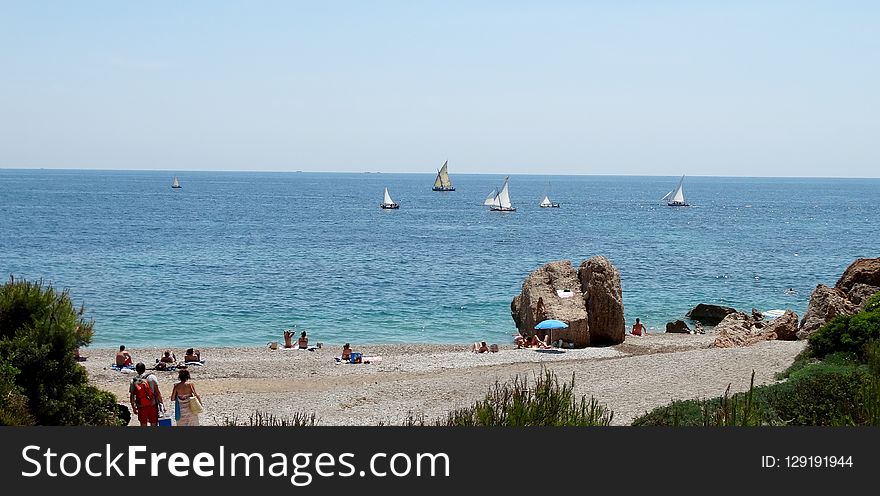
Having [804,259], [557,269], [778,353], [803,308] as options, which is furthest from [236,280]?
[804,259]

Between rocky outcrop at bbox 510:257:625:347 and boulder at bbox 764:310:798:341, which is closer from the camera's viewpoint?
boulder at bbox 764:310:798:341

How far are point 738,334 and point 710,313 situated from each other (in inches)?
427

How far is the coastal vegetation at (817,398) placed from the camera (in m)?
11.1

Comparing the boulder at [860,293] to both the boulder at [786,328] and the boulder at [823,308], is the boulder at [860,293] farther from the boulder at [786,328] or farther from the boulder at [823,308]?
the boulder at [786,328]

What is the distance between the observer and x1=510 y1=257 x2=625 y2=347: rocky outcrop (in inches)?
1195

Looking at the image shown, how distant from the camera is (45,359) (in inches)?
512

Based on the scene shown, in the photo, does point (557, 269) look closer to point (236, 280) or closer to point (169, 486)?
point (236, 280)

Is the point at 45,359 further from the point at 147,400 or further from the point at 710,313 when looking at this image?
the point at 710,313

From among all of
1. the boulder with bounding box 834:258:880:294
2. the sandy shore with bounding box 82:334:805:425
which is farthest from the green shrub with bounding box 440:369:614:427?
the boulder with bounding box 834:258:880:294

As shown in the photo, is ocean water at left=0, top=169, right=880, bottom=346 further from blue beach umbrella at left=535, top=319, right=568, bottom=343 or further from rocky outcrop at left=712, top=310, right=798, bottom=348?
rocky outcrop at left=712, top=310, right=798, bottom=348

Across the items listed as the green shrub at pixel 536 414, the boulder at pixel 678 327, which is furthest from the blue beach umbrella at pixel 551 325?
the green shrub at pixel 536 414

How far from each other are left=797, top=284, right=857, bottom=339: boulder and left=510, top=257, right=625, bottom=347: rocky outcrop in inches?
259

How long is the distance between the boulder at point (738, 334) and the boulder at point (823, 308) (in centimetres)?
181

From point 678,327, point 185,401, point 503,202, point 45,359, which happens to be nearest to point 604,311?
point 678,327
